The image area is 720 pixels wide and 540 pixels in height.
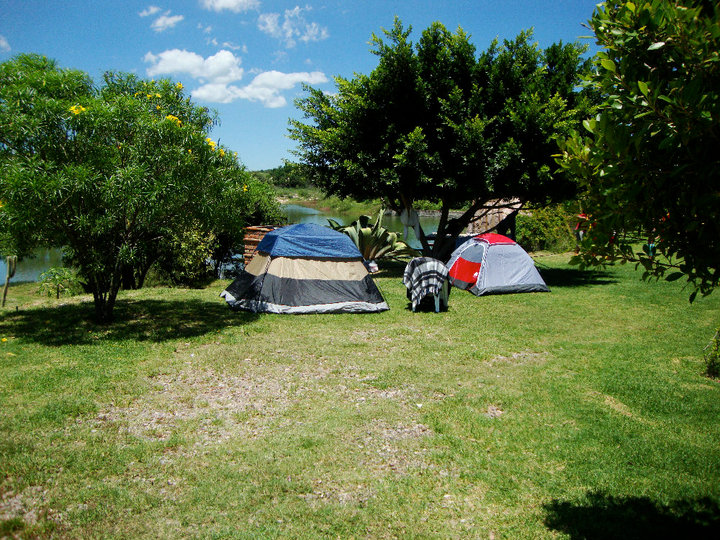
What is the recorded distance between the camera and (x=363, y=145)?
44.2ft

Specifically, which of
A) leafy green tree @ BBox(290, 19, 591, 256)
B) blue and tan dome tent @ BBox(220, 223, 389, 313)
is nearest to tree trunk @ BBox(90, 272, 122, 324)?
blue and tan dome tent @ BBox(220, 223, 389, 313)

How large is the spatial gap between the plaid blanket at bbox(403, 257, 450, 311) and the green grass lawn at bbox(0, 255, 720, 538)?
117 centimetres

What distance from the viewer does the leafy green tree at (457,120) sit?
39.5 feet

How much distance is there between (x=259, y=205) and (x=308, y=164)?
255 centimetres

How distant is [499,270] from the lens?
460 inches

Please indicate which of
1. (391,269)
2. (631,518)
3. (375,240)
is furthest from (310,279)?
(631,518)

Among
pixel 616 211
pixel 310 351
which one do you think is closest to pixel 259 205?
Result: pixel 310 351

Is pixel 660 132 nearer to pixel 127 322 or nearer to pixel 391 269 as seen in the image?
pixel 127 322

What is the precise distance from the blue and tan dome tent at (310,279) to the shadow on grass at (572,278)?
223 inches

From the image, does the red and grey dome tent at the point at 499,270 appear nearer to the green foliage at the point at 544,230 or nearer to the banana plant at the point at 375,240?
the banana plant at the point at 375,240

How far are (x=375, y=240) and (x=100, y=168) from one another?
9.71 meters

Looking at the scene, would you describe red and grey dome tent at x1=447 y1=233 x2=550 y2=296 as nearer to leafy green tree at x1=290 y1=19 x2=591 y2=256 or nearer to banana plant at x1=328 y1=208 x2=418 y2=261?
leafy green tree at x1=290 y1=19 x2=591 y2=256

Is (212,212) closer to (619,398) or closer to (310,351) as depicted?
(310,351)

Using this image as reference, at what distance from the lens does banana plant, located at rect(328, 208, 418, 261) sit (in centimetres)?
1532
